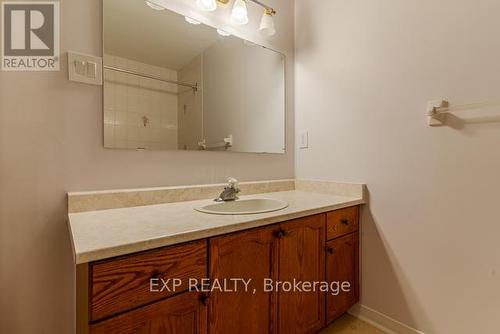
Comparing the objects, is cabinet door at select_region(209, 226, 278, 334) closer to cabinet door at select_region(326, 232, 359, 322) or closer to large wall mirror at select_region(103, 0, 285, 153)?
cabinet door at select_region(326, 232, 359, 322)

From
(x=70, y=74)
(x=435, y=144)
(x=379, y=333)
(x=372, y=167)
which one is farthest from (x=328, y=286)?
(x=70, y=74)

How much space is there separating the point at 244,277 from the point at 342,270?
714 mm

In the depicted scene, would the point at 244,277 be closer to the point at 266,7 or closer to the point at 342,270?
the point at 342,270

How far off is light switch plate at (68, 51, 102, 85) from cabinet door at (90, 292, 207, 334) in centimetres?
94

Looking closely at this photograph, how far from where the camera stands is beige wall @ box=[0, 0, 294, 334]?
3.11ft

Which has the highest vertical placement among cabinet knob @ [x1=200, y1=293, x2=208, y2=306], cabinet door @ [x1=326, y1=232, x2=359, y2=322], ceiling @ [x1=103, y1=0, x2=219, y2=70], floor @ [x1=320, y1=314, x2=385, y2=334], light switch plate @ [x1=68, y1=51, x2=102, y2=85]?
ceiling @ [x1=103, y1=0, x2=219, y2=70]

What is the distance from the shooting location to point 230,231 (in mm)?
897

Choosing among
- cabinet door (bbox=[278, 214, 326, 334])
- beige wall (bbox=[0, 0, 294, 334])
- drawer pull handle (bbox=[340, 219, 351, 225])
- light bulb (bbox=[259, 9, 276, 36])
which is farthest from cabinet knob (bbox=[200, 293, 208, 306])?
light bulb (bbox=[259, 9, 276, 36])

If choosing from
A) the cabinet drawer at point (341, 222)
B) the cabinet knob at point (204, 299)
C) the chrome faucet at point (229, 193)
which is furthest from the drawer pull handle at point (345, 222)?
the cabinet knob at point (204, 299)

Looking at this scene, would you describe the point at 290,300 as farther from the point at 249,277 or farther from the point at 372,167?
the point at 372,167

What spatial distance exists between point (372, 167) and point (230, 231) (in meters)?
0.99

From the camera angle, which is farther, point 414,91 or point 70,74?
point 414,91
